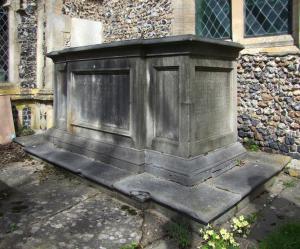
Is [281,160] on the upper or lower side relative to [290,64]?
lower

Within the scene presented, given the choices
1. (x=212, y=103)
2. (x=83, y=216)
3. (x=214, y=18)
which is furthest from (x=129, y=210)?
(x=214, y=18)

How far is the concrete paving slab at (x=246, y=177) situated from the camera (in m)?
3.65

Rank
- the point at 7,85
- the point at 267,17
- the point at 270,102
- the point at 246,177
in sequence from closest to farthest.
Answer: the point at 246,177
the point at 270,102
the point at 267,17
the point at 7,85

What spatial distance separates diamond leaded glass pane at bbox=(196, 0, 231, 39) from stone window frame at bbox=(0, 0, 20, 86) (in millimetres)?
4276

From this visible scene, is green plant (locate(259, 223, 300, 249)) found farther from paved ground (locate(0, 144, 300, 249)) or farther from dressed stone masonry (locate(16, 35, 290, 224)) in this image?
dressed stone masonry (locate(16, 35, 290, 224))

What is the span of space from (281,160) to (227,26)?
2872 millimetres

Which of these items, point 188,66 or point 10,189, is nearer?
point 188,66

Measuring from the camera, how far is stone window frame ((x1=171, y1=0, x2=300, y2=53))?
16.4 ft

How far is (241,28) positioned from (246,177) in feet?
9.95

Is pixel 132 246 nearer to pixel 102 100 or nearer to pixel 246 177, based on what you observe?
pixel 246 177

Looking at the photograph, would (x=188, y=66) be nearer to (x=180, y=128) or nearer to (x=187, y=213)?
(x=180, y=128)

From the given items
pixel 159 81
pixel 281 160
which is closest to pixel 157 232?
pixel 159 81

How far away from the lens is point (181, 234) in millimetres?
2932

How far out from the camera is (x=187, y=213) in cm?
306
